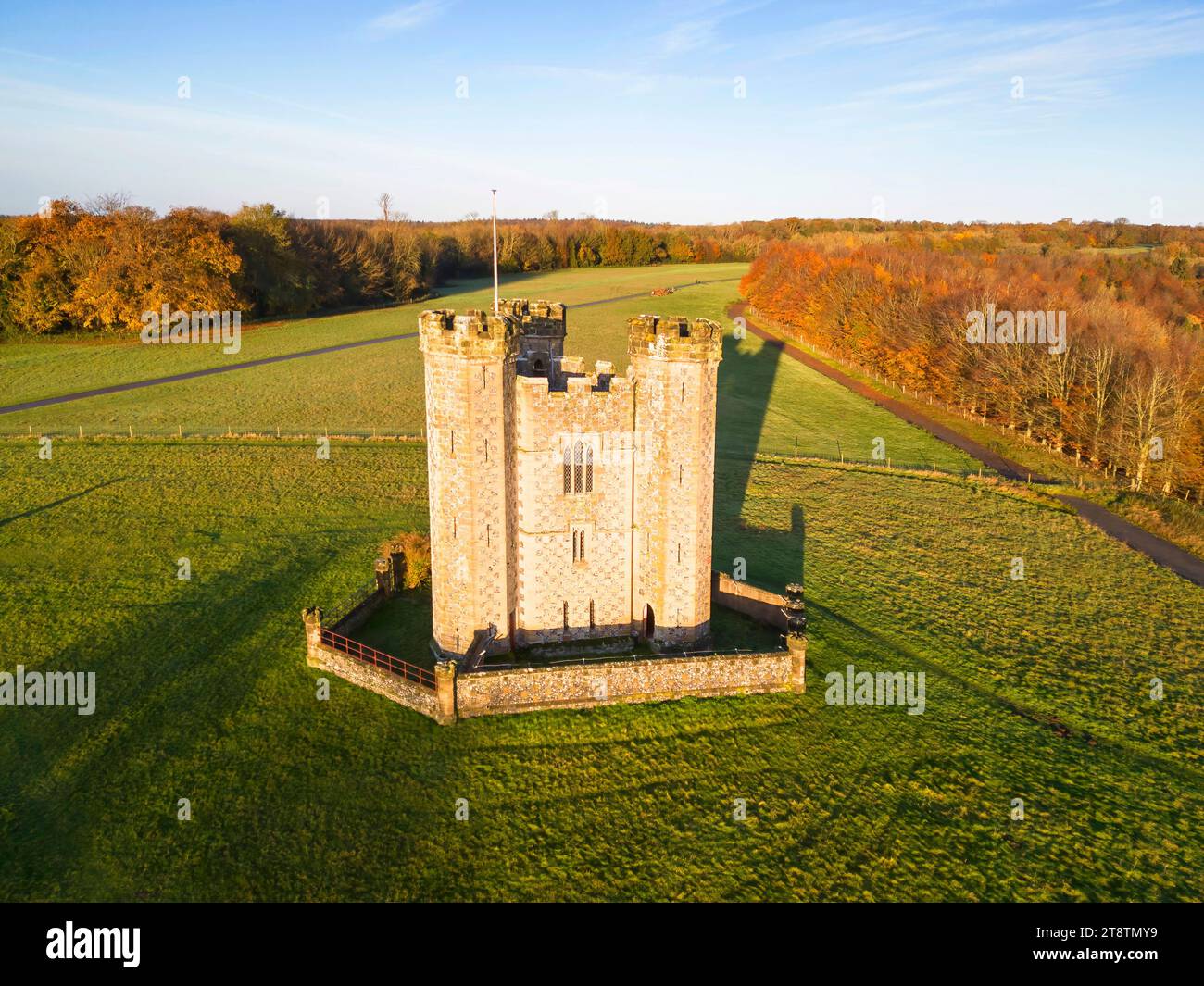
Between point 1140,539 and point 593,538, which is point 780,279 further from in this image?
point 593,538

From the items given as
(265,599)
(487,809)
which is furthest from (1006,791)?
(265,599)

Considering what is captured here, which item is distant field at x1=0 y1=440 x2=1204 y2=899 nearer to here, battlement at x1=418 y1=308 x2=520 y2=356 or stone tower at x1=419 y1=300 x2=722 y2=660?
stone tower at x1=419 y1=300 x2=722 y2=660

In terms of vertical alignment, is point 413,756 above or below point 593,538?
below

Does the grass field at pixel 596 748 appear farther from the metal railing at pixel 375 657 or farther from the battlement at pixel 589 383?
the battlement at pixel 589 383

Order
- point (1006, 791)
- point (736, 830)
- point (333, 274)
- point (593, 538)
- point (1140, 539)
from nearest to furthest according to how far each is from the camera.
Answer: point (736, 830) → point (1006, 791) → point (593, 538) → point (1140, 539) → point (333, 274)

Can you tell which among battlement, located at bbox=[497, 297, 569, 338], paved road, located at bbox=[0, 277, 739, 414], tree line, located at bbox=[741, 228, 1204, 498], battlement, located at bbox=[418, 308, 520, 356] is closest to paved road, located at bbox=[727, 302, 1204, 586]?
tree line, located at bbox=[741, 228, 1204, 498]

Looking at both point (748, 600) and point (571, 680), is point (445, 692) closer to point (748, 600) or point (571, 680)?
point (571, 680)
